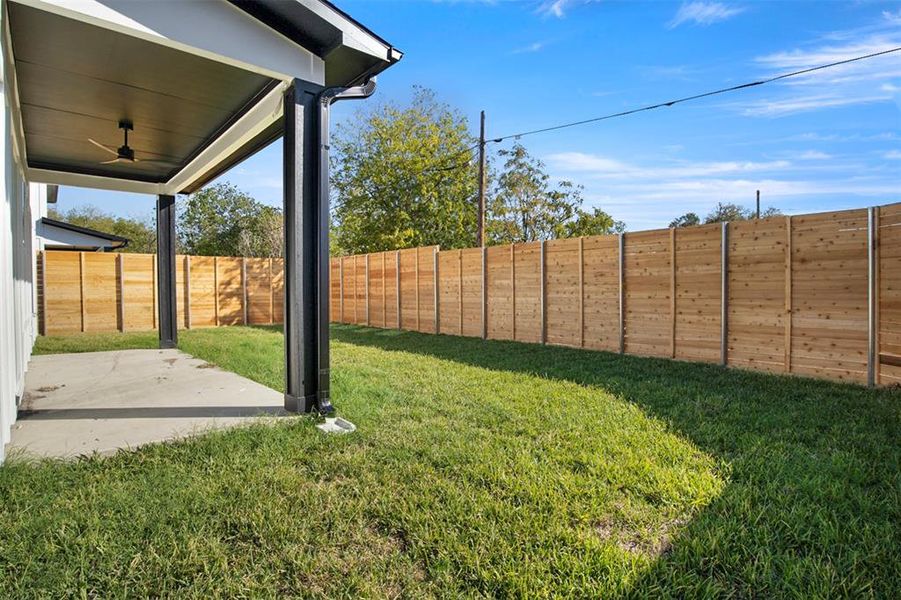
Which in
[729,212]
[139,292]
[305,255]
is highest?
[729,212]

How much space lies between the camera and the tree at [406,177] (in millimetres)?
18328

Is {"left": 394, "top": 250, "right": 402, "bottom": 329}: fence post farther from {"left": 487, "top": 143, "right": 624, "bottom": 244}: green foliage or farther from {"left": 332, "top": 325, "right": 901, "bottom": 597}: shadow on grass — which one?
{"left": 487, "top": 143, "right": 624, "bottom": 244}: green foliage

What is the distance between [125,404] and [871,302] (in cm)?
740

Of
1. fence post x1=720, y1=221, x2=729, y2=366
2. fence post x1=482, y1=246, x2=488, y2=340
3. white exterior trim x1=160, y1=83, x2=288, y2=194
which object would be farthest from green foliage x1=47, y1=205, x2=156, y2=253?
fence post x1=720, y1=221, x2=729, y2=366

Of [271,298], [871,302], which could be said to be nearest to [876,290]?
[871,302]

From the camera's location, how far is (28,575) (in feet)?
5.83

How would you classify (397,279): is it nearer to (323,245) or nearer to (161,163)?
(161,163)

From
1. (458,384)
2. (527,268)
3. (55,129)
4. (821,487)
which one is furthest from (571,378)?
(55,129)

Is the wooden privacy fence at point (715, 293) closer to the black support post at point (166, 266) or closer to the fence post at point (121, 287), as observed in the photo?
the black support post at point (166, 266)

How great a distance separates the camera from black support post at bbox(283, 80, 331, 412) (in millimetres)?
3820

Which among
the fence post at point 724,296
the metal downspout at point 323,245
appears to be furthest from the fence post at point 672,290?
the metal downspout at point 323,245

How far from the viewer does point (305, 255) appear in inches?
152

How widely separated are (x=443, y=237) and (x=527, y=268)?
35.8 feet

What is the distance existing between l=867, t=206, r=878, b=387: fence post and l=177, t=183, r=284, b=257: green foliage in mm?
24774
